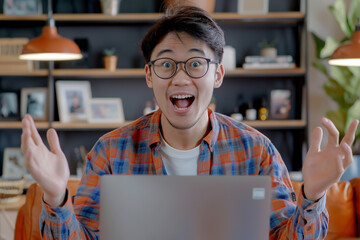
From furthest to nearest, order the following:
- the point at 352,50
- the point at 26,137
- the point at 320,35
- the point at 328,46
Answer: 1. the point at 320,35
2. the point at 328,46
3. the point at 352,50
4. the point at 26,137

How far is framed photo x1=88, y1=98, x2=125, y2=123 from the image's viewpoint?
3.93 m

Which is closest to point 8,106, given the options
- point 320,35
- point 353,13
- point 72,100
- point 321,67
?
point 72,100

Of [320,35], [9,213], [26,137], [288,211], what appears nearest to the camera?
[26,137]

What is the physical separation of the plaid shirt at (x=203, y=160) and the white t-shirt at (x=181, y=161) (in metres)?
0.02

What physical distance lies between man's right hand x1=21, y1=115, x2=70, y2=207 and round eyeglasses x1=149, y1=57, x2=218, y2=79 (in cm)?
51

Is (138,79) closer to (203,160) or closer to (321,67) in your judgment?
(321,67)

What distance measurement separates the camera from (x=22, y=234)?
2000 mm

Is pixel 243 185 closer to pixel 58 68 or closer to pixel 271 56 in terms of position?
pixel 271 56

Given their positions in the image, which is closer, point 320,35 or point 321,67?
point 321,67

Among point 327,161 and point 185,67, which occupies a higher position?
point 185,67

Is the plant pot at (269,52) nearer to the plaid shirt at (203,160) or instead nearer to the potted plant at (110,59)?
the potted plant at (110,59)

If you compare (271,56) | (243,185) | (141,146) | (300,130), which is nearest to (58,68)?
(271,56)

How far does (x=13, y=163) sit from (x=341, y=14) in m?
2.88

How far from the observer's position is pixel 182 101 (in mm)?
1584
